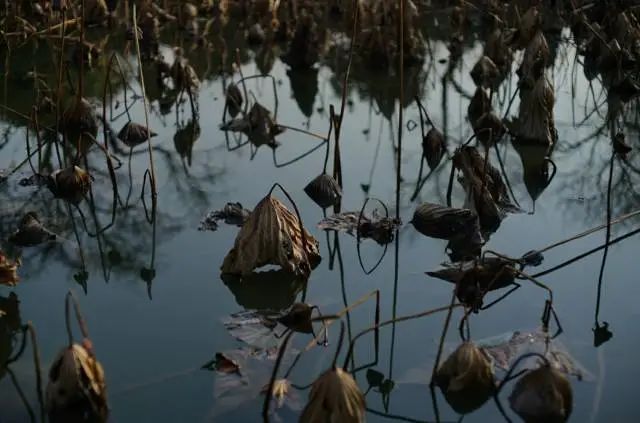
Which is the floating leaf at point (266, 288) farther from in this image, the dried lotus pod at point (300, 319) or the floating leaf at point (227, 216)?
the floating leaf at point (227, 216)

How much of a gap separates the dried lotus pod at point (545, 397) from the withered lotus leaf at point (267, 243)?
29.4 inches

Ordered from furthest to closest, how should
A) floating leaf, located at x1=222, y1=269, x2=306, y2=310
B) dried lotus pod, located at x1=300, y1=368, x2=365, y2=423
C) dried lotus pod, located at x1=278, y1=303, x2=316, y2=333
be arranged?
floating leaf, located at x1=222, y1=269, x2=306, y2=310 < dried lotus pod, located at x1=278, y1=303, x2=316, y2=333 < dried lotus pod, located at x1=300, y1=368, x2=365, y2=423

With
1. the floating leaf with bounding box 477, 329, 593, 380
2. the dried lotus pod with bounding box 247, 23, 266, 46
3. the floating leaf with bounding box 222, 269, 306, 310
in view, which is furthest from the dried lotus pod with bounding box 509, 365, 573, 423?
the dried lotus pod with bounding box 247, 23, 266, 46

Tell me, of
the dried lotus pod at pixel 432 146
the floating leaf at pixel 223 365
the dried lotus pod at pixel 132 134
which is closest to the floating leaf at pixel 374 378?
the floating leaf at pixel 223 365

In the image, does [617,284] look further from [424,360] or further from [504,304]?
[424,360]

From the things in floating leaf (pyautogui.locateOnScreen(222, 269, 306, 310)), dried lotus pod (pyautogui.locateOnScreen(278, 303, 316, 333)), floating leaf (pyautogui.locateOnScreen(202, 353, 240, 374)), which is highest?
floating leaf (pyautogui.locateOnScreen(222, 269, 306, 310))

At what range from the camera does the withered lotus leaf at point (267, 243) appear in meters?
2.24

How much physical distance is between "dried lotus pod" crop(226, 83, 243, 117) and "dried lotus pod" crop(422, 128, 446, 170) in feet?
2.72

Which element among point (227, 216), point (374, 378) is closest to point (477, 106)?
point (227, 216)

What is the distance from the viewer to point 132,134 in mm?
3289

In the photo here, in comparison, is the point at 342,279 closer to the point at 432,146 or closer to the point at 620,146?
the point at 432,146

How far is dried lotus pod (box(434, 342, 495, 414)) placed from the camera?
1737 millimetres

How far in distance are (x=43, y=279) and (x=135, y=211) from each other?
1.61 ft

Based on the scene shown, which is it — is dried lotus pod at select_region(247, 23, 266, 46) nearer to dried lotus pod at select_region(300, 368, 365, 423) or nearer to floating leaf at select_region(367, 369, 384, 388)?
floating leaf at select_region(367, 369, 384, 388)
